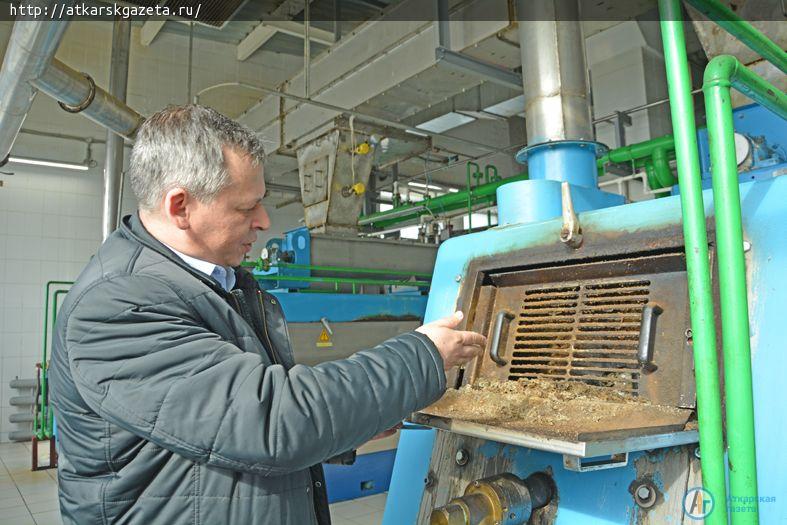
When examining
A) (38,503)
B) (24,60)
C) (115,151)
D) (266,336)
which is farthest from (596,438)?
(38,503)

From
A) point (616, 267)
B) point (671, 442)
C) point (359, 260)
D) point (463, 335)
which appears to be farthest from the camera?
point (359, 260)

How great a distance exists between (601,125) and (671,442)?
16.2 feet

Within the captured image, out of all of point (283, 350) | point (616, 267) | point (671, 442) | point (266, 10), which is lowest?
point (671, 442)

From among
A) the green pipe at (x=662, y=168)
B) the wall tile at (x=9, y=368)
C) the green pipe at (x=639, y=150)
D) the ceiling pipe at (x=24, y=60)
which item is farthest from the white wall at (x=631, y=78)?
the wall tile at (x=9, y=368)

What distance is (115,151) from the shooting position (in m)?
3.99

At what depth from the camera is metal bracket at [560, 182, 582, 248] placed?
3.79 ft

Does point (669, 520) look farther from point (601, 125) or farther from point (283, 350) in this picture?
point (601, 125)

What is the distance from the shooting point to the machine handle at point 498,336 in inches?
47.4

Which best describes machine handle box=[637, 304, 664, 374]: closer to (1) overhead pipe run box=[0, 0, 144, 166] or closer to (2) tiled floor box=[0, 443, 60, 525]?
(1) overhead pipe run box=[0, 0, 144, 166]

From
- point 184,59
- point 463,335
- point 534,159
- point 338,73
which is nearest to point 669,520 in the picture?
point 463,335

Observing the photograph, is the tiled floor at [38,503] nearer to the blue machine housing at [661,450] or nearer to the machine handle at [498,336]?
the blue machine housing at [661,450]

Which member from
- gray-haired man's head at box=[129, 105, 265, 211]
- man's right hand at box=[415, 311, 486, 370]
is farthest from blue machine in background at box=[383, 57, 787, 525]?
gray-haired man's head at box=[129, 105, 265, 211]

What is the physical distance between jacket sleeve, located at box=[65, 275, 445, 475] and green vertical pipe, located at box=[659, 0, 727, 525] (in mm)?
396

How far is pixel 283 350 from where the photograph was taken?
1.06m
